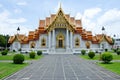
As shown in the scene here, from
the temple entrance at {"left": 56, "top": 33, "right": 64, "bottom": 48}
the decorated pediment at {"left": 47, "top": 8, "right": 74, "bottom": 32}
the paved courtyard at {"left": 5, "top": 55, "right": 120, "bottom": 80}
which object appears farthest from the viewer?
the temple entrance at {"left": 56, "top": 33, "right": 64, "bottom": 48}

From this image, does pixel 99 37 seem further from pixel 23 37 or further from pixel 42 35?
pixel 23 37

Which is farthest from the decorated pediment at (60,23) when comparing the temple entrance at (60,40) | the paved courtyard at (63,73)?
the paved courtyard at (63,73)

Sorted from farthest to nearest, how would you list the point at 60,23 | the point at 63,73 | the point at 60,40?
the point at 60,40 → the point at 60,23 → the point at 63,73

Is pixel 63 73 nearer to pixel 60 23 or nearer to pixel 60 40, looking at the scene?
pixel 60 23

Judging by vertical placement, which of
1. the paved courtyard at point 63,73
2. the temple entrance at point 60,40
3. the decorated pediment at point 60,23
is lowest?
the paved courtyard at point 63,73

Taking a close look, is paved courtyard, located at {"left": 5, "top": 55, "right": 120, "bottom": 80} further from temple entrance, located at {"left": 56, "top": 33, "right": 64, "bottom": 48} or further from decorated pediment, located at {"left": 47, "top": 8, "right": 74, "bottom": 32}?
temple entrance, located at {"left": 56, "top": 33, "right": 64, "bottom": 48}

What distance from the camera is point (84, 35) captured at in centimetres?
6531

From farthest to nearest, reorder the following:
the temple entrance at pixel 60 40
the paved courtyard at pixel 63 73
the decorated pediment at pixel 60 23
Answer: the temple entrance at pixel 60 40
the decorated pediment at pixel 60 23
the paved courtyard at pixel 63 73

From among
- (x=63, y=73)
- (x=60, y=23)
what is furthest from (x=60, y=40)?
(x=63, y=73)

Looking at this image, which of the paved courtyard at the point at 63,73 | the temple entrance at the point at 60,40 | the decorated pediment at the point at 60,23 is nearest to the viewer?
the paved courtyard at the point at 63,73

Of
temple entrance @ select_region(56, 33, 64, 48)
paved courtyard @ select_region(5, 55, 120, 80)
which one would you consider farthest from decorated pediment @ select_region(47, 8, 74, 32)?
paved courtyard @ select_region(5, 55, 120, 80)

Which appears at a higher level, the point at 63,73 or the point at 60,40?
the point at 60,40

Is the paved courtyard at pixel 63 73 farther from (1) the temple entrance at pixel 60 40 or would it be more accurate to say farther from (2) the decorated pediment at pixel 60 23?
(1) the temple entrance at pixel 60 40

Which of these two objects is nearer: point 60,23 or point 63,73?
point 63,73
